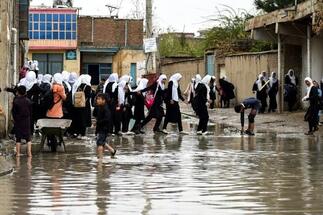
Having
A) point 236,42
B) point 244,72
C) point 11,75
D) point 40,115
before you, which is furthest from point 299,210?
point 236,42

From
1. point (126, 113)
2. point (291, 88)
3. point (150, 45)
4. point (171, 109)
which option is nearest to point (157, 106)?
point (171, 109)

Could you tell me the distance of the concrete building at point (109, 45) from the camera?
2432 inches

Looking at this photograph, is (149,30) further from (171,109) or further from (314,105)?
(314,105)

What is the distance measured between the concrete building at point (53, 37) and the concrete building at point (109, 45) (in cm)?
86

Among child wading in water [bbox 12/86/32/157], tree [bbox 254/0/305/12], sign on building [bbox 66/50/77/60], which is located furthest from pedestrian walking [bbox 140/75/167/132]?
sign on building [bbox 66/50/77/60]

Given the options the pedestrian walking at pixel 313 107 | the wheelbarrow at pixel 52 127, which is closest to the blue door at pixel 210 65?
the pedestrian walking at pixel 313 107

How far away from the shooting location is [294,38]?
110 feet

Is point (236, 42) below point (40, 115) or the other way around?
the other way around

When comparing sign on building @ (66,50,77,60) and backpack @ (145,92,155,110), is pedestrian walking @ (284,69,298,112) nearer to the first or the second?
backpack @ (145,92,155,110)

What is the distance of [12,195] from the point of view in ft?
36.8

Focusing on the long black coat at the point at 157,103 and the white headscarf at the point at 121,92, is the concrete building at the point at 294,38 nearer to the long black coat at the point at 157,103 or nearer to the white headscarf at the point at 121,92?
the long black coat at the point at 157,103

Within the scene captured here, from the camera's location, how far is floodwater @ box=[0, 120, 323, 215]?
10.2m

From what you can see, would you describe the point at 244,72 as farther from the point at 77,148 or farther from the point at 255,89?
the point at 77,148

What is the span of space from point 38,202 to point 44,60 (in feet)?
168
